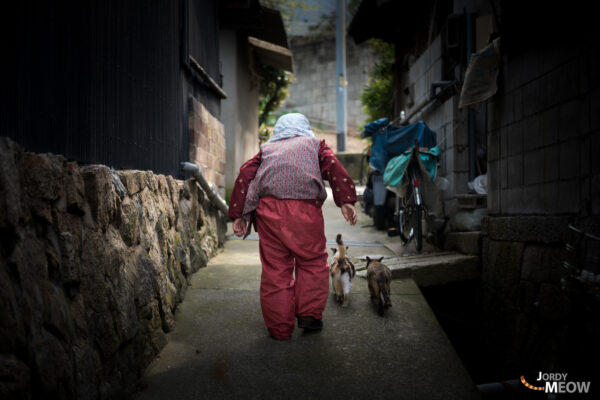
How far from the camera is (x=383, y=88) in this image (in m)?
11.5

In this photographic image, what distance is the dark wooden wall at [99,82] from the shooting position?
186 cm

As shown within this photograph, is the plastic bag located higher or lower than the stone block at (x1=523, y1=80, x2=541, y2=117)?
lower

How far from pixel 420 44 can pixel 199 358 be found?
23.5 feet

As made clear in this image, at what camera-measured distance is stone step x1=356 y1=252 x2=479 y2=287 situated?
14.7 ft

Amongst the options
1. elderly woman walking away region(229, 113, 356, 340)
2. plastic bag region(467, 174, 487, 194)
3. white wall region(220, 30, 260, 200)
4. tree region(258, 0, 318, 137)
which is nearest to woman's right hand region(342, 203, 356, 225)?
elderly woman walking away region(229, 113, 356, 340)

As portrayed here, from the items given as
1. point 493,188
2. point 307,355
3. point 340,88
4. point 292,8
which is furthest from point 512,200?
point 292,8

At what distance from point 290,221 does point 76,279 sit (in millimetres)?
1552

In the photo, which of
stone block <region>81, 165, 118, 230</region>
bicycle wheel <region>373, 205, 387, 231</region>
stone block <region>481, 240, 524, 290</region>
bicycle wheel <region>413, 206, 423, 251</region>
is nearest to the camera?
stone block <region>81, 165, 118, 230</region>

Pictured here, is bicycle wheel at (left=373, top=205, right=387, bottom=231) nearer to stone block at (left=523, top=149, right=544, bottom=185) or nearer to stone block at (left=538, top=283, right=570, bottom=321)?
stone block at (left=523, top=149, right=544, bottom=185)

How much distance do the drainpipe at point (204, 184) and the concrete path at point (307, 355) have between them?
1.24 meters

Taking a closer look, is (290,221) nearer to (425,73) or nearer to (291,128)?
(291,128)

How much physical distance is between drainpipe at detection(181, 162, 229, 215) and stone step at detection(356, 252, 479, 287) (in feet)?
6.61

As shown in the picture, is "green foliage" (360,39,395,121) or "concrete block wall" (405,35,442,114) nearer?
"concrete block wall" (405,35,442,114)

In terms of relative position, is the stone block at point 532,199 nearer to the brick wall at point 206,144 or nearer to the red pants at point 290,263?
the red pants at point 290,263
